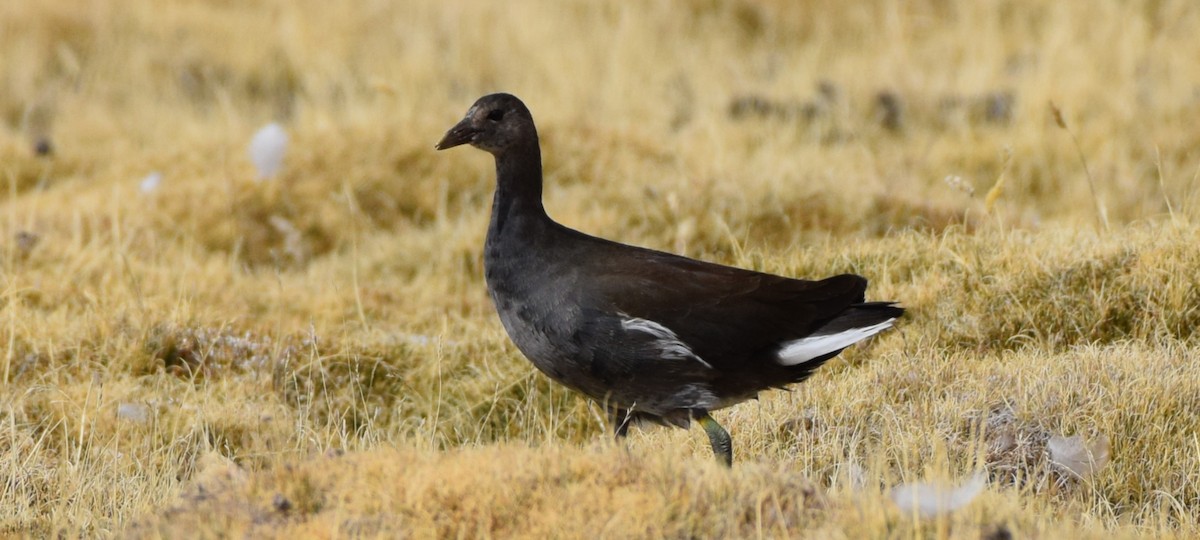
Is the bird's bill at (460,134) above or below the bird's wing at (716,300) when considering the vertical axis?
above

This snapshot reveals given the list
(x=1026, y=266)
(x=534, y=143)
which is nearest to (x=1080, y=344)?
(x=1026, y=266)

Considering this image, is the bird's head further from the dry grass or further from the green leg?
the green leg

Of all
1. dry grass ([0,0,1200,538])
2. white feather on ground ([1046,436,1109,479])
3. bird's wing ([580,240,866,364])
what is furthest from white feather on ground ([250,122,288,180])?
white feather on ground ([1046,436,1109,479])

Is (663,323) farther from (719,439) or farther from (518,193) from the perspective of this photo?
(518,193)

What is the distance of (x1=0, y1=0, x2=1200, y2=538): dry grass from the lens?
11.8 feet

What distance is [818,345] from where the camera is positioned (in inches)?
167

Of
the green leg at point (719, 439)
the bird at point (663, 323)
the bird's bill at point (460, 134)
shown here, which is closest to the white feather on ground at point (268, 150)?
the bird's bill at point (460, 134)

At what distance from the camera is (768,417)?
4648 millimetres

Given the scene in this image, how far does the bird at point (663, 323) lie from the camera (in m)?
4.19

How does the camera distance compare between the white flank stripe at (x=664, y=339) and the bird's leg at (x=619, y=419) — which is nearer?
the white flank stripe at (x=664, y=339)

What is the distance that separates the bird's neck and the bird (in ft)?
0.19

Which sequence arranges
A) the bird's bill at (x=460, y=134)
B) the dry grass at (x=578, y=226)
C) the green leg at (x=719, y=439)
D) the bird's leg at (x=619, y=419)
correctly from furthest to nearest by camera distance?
the bird's bill at (x=460, y=134) < the bird's leg at (x=619, y=419) < the green leg at (x=719, y=439) < the dry grass at (x=578, y=226)

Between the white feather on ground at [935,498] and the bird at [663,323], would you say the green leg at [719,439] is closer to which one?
the bird at [663,323]

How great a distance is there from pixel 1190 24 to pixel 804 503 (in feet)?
29.3
